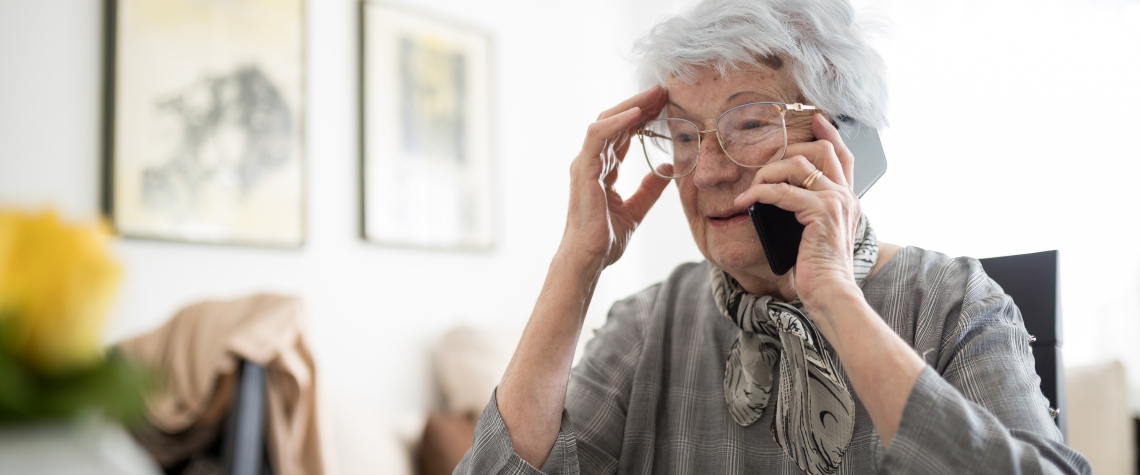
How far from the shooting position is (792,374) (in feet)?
3.63

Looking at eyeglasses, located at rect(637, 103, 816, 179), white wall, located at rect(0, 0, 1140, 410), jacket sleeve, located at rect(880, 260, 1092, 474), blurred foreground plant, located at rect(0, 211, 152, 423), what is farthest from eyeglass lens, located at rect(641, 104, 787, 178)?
white wall, located at rect(0, 0, 1140, 410)

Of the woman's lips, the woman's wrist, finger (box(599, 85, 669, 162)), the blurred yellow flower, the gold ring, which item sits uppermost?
finger (box(599, 85, 669, 162))

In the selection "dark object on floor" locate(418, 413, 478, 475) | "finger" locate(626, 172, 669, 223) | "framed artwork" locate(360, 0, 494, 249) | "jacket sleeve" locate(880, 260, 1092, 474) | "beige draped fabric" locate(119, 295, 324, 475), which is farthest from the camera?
"framed artwork" locate(360, 0, 494, 249)

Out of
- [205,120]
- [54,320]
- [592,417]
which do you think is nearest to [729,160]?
[592,417]

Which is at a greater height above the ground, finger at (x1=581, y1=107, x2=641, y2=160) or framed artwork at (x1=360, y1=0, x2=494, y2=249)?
framed artwork at (x1=360, y1=0, x2=494, y2=249)

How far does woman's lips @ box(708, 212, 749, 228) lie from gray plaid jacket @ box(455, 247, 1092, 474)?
199mm

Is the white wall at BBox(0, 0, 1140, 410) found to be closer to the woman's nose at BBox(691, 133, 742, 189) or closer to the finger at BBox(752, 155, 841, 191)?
the woman's nose at BBox(691, 133, 742, 189)

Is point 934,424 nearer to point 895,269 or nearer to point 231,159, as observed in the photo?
point 895,269

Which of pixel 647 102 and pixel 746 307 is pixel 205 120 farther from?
pixel 746 307

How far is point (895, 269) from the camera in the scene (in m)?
1.17

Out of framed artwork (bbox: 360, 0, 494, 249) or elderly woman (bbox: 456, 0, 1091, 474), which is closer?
elderly woman (bbox: 456, 0, 1091, 474)

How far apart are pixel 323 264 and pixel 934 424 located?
2.07 metres

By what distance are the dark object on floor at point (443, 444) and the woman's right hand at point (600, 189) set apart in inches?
43.9

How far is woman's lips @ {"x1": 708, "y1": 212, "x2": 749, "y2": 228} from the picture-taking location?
1171mm
